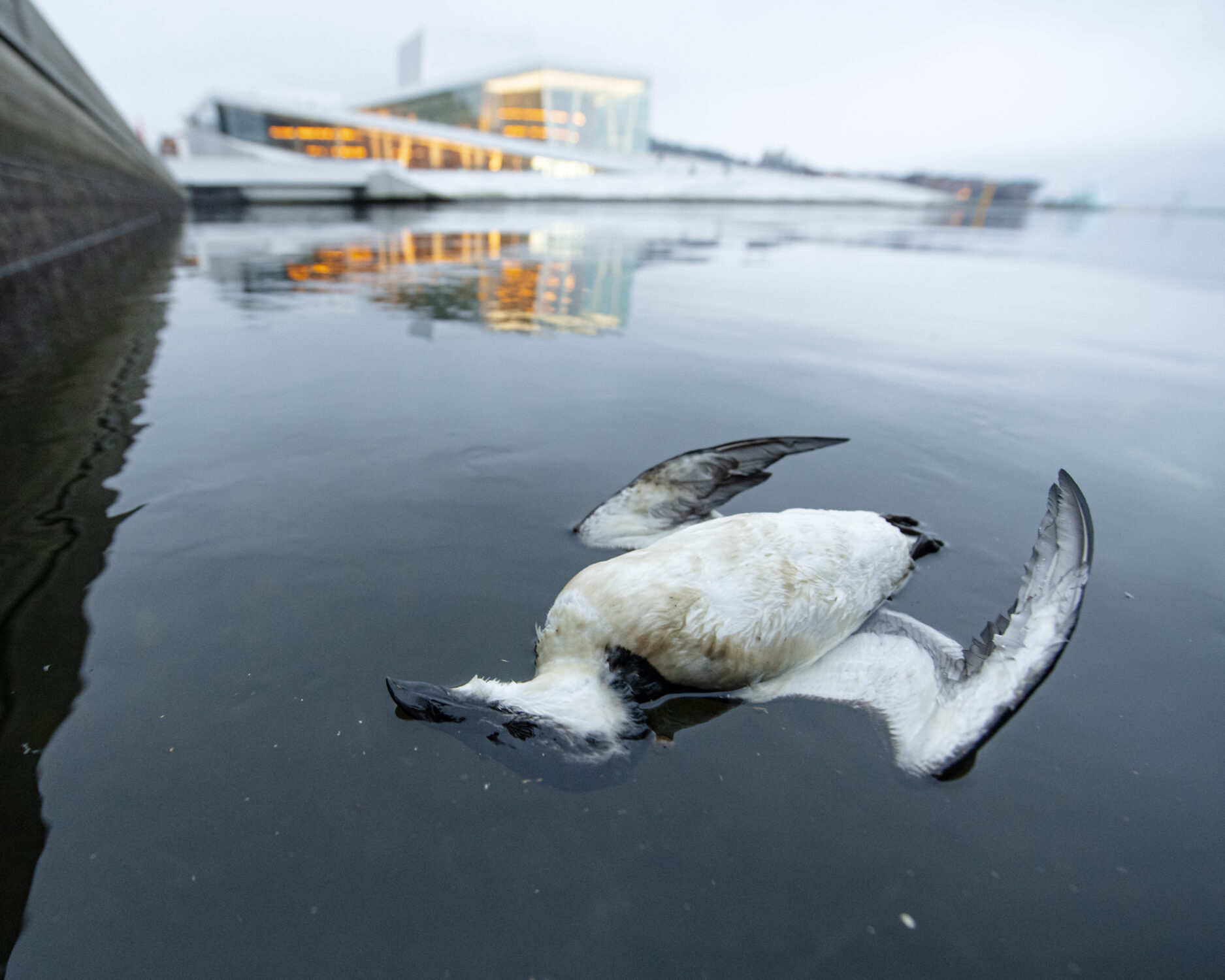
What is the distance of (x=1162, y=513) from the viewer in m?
3.56

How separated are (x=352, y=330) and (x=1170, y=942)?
776 cm

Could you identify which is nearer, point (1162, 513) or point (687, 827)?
point (687, 827)

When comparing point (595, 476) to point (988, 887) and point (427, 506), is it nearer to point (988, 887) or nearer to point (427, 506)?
point (427, 506)

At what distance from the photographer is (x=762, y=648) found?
7.19 ft

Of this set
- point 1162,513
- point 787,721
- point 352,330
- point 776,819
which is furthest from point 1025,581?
point 352,330

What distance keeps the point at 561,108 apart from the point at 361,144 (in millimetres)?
22906

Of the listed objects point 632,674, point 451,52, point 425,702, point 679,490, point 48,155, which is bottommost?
point 632,674

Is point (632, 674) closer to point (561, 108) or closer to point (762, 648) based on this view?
point (762, 648)

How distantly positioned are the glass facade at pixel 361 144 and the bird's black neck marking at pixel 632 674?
67.2 meters

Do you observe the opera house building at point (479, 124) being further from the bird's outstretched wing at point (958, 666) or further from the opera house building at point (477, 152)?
the bird's outstretched wing at point (958, 666)

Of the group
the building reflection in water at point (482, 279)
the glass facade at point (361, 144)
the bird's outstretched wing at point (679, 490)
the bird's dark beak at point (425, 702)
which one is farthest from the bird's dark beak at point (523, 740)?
the glass facade at point (361, 144)

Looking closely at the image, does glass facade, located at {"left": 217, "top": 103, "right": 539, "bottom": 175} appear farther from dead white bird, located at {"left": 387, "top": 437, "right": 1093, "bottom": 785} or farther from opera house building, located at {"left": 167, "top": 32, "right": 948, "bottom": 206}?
dead white bird, located at {"left": 387, "top": 437, "right": 1093, "bottom": 785}

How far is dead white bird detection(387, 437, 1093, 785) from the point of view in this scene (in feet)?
6.03

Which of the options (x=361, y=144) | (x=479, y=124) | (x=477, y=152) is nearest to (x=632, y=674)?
(x=477, y=152)
